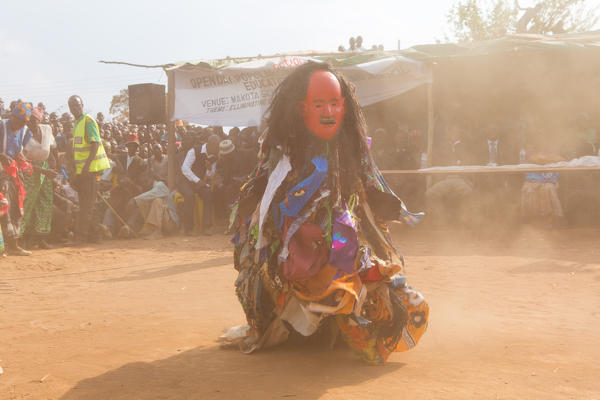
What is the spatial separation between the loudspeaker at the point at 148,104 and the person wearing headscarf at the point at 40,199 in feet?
11.4

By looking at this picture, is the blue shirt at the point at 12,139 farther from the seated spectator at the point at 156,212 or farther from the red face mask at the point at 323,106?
the red face mask at the point at 323,106

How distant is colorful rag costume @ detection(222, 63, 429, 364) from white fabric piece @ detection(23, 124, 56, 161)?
217 inches

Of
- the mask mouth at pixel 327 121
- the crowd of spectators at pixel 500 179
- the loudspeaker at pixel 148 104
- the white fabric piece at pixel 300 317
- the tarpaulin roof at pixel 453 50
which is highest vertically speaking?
the tarpaulin roof at pixel 453 50

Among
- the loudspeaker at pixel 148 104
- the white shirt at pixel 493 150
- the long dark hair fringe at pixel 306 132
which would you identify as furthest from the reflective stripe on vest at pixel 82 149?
the white shirt at pixel 493 150

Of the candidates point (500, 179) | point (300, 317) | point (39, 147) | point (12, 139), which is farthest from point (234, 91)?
point (300, 317)

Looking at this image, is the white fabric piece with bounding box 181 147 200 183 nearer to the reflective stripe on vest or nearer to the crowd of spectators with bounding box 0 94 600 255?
the crowd of spectators with bounding box 0 94 600 255

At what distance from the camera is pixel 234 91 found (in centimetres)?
1159

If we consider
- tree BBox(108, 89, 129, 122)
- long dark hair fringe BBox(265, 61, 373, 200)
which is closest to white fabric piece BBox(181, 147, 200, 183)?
long dark hair fringe BBox(265, 61, 373, 200)

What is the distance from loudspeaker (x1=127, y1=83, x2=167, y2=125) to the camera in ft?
40.7

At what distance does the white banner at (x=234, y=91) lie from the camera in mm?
11469

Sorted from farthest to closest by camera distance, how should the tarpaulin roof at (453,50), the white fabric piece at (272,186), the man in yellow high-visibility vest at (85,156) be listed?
the tarpaulin roof at (453,50)
the man in yellow high-visibility vest at (85,156)
the white fabric piece at (272,186)

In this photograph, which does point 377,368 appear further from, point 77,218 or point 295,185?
point 77,218

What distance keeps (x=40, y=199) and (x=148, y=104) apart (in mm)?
3991

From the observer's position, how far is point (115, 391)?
3.16 metres
